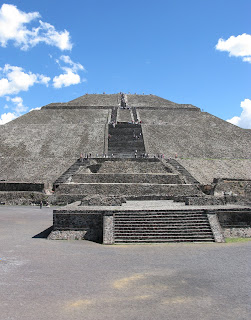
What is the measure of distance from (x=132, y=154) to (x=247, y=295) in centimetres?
2603

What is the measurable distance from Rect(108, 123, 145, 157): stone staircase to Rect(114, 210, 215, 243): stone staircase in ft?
65.6

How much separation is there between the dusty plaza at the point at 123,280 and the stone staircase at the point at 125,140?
73.6ft

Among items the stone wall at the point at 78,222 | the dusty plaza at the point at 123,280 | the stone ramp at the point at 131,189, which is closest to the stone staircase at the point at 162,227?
the dusty plaza at the point at 123,280

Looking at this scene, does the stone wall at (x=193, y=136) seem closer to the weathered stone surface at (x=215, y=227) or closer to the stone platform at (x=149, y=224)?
the stone platform at (x=149, y=224)

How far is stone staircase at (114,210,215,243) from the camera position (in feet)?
33.0

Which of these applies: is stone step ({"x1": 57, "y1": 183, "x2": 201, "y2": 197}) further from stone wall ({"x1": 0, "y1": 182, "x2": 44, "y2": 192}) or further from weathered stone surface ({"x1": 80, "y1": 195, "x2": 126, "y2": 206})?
weathered stone surface ({"x1": 80, "y1": 195, "x2": 126, "y2": 206})

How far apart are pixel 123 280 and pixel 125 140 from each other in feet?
95.8

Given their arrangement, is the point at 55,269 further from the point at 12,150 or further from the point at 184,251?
the point at 12,150

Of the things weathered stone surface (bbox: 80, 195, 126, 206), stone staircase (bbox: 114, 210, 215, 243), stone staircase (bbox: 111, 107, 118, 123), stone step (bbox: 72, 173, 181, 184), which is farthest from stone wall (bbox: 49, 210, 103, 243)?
stone staircase (bbox: 111, 107, 118, 123)

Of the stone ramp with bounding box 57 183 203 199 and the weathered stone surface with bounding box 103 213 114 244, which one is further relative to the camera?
the stone ramp with bounding box 57 183 203 199

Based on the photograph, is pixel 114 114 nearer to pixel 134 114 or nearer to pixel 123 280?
pixel 134 114

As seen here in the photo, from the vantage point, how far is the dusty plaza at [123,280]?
4.95 m

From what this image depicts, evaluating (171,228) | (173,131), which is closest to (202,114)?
(173,131)

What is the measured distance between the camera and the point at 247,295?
557cm
